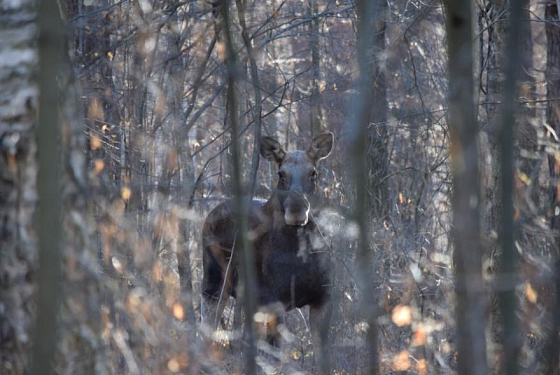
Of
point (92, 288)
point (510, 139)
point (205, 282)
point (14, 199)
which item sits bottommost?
point (205, 282)

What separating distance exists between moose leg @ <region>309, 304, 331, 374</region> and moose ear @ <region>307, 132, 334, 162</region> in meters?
1.75

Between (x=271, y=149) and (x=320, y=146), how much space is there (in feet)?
1.97

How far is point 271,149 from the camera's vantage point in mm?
9117

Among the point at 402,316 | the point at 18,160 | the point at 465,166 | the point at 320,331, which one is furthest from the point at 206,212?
the point at 465,166

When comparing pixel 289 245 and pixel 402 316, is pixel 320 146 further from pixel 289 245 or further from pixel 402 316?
pixel 402 316

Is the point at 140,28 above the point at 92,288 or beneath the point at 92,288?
above

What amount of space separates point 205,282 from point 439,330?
396 cm

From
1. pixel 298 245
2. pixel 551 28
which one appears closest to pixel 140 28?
pixel 298 245

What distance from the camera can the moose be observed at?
8266mm

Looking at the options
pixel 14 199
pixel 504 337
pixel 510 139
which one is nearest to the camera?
pixel 510 139

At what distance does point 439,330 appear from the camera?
22.0 feet

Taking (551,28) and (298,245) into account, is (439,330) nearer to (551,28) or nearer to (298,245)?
(298,245)

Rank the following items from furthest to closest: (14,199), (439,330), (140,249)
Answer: (439,330), (140,249), (14,199)

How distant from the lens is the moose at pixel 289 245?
8266 millimetres
